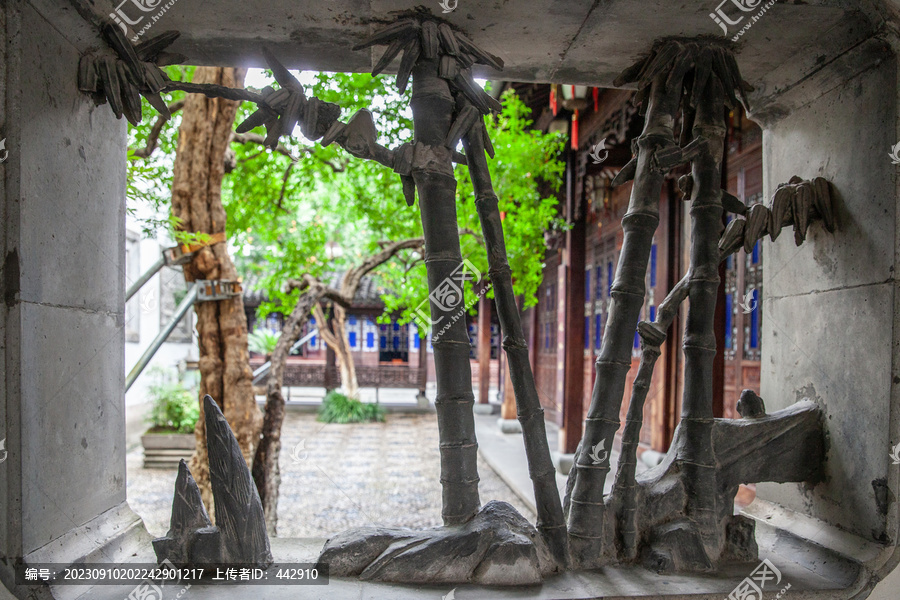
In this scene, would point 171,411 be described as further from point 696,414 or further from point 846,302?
point 846,302

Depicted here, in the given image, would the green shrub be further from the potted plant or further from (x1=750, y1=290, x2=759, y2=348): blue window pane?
(x1=750, y1=290, x2=759, y2=348): blue window pane

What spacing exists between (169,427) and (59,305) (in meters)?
9.96

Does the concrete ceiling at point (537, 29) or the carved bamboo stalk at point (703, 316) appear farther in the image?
the carved bamboo stalk at point (703, 316)

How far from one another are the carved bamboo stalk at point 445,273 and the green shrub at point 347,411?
1332 centimetres

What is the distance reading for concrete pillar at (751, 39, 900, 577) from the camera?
1874 millimetres

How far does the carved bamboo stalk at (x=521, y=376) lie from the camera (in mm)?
1886

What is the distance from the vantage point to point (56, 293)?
1.74m

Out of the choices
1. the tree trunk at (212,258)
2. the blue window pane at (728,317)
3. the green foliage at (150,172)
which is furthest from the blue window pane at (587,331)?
the green foliage at (150,172)

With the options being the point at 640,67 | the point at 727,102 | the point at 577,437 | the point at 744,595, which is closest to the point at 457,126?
the point at 640,67

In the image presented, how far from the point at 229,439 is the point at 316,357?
1996cm

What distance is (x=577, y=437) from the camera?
763 centimetres

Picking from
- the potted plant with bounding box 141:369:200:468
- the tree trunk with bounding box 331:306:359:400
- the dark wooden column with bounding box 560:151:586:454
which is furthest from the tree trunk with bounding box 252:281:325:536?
the tree trunk with bounding box 331:306:359:400

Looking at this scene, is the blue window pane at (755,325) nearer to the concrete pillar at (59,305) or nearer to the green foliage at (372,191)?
the green foliage at (372,191)

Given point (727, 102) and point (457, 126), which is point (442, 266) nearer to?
point (457, 126)
